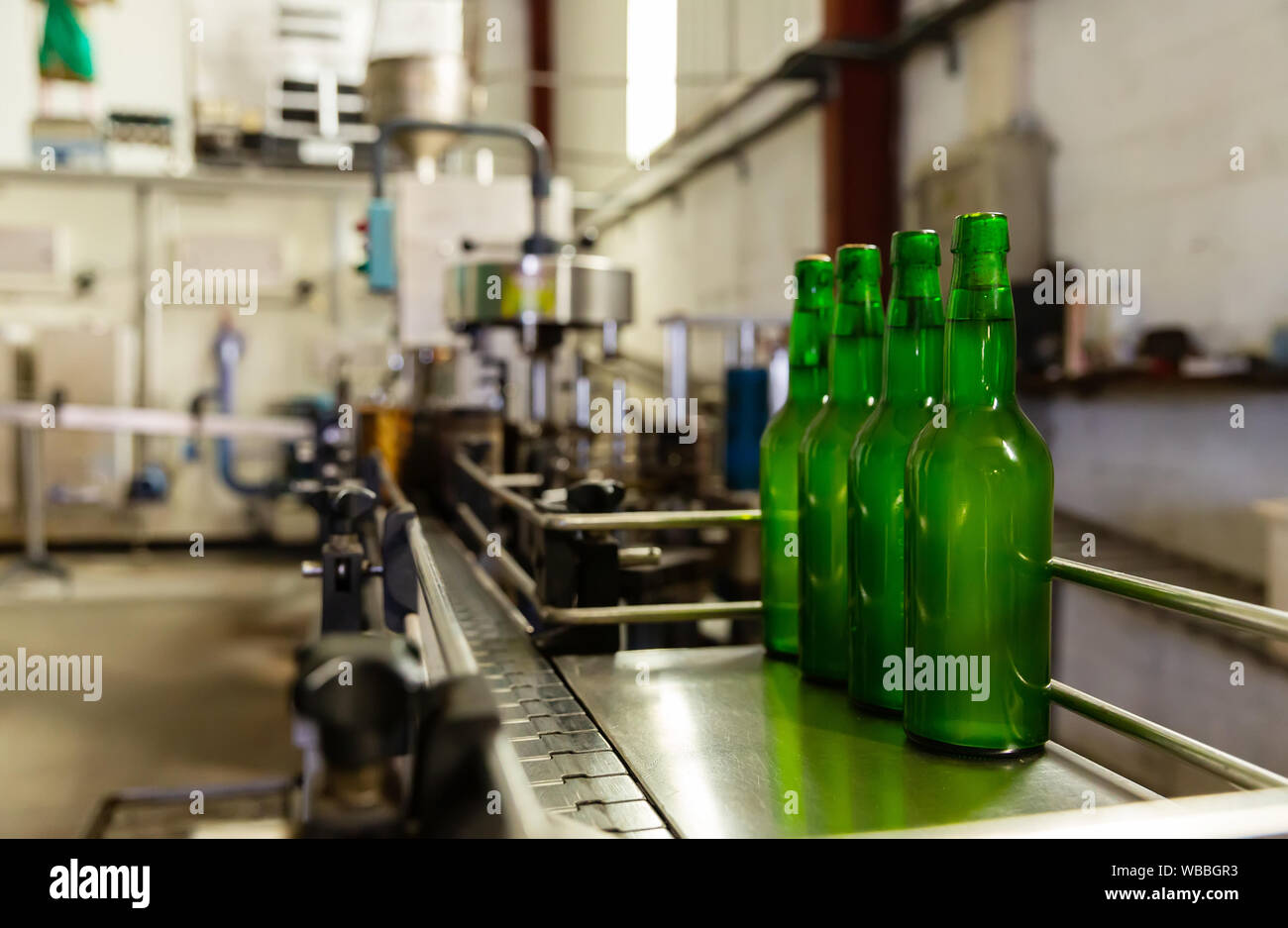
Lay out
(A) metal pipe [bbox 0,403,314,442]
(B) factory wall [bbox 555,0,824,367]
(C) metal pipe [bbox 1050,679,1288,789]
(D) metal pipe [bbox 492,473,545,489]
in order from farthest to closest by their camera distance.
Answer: (B) factory wall [bbox 555,0,824,367], (A) metal pipe [bbox 0,403,314,442], (D) metal pipe [bbox 492,473,545,489], (C) metal pipe [bbox 1050,679,1288,789]

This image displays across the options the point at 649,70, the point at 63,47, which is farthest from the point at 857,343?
the point at 649,70

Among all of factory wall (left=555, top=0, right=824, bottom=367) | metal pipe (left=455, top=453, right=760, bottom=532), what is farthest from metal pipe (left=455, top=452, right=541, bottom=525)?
factory wall (left=555, top=0, right=824, bottom=367)

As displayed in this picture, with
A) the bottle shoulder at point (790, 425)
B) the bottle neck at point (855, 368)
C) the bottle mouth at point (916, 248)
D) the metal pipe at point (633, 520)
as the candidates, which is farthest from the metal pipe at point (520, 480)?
the bottle mouth at point (916, 248)

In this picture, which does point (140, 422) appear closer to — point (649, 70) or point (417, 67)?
point (417, 67)

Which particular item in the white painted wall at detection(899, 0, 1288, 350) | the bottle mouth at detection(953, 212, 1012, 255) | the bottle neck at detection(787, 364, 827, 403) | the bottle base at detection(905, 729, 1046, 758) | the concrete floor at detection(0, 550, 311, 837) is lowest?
the concrete floor at detection(0, 550, 311, 837)

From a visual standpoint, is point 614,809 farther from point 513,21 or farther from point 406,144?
point 513,21

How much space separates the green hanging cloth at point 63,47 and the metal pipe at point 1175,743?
21.3 feet

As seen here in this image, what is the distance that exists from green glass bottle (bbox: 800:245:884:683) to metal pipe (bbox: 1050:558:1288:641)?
0.17 metres

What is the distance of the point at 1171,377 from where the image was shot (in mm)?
2564

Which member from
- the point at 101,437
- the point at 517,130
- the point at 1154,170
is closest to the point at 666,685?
the point at 517,130

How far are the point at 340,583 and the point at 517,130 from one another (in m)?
1.81

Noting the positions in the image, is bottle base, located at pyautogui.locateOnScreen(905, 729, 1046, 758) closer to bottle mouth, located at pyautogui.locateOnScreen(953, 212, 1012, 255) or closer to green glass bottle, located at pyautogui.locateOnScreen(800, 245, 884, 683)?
green glass bottle, located at pyautogui.locateOnScreen(800, 245, 884, 683)

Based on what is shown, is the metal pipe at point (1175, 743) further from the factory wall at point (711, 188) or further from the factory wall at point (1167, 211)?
the factory wall at point (711, 188)

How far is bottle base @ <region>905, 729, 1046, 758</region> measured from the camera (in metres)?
0.67
